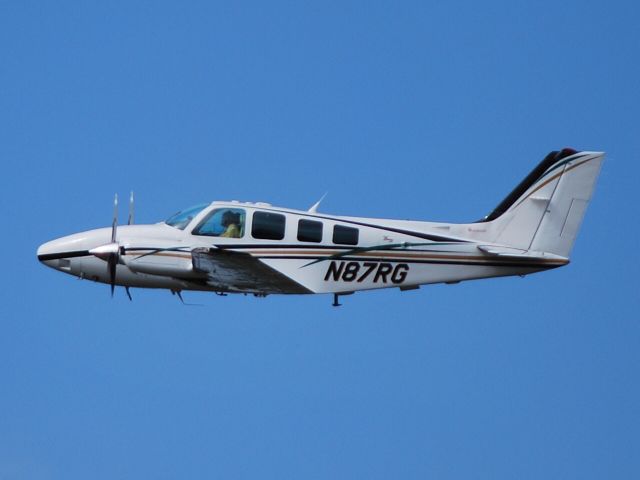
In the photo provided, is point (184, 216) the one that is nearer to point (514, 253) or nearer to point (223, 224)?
point (223, 224)

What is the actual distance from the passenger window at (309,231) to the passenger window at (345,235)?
1.17 ft

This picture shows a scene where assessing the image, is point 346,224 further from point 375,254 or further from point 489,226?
point 489,226

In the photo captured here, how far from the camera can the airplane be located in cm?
2277

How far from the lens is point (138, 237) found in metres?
23.0

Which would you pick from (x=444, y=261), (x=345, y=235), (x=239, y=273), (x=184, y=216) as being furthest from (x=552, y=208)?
(x=184, y=216)

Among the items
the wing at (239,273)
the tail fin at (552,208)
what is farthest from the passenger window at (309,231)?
the tail fin at (552,208)

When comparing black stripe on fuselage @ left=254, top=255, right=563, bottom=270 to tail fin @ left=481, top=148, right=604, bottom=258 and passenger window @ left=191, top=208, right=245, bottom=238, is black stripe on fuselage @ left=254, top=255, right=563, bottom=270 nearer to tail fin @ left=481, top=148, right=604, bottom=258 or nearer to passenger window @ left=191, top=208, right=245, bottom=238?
tail fin @ left=481, top=148, right=604, bottom=258

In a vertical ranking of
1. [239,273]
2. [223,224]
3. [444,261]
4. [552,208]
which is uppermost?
[552,208]

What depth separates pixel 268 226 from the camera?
75.0 ft

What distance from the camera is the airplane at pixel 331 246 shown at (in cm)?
2277

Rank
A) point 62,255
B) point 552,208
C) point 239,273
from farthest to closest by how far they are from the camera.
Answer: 1. point 552,208
2. point 62,255
3. point 239,273

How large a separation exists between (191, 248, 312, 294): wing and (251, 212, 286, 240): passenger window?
920mm

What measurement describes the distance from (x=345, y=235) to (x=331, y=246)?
388 millimetres

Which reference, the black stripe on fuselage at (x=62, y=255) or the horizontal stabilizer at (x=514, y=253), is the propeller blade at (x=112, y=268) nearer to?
the black stripe on fuselage at (x=62, y=255)
